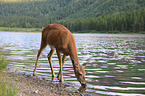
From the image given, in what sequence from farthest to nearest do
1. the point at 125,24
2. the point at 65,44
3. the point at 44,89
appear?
the point at 125,24 → the point at 65,44 → the point at 44,89

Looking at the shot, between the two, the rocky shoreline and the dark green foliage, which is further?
the dark green foliage

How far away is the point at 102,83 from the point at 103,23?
137387 mm

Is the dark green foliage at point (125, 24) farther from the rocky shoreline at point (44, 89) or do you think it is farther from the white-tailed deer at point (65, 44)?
the rocky shoreline at point (44, 89)

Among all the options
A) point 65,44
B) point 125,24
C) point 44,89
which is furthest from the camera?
point 125,24

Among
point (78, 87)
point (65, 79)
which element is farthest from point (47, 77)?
point (78, 87)

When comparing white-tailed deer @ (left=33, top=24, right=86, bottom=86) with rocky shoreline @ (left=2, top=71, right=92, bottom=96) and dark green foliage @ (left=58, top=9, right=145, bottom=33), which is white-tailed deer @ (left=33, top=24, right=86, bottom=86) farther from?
dark green foliage @ (left=58, top=9, right=145, bottom=33)

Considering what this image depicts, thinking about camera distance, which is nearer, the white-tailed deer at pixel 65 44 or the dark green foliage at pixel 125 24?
the white-tailed deer at pixel 65 44

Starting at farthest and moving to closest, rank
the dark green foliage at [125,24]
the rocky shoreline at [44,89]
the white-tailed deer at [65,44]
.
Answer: the dark green foliage at [125,24], the white-tailed deer at [65,44], the rocky shoreline at [44,89]

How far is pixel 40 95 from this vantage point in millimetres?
7418

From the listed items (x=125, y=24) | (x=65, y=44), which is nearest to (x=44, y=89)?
(x=65, y=44)

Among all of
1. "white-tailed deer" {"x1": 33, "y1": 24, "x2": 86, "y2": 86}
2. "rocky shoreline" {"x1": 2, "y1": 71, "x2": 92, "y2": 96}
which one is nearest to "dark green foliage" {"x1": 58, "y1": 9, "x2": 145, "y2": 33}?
"white-tailed deer" {"x1": 33, "y1": 24, "x2": 86, "y2": 86}

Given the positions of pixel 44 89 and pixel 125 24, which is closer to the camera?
pixel 44 89

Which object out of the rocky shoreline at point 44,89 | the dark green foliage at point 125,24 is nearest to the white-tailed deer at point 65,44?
the rocky shoreline at point 44,89

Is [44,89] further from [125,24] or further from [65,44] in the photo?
[125,24]
